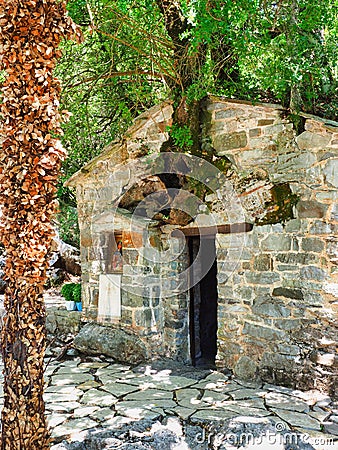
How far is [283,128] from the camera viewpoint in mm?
5242

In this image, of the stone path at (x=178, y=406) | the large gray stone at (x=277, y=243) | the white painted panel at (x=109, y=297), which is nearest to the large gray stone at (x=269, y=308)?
the large gray stone at (x=277, y=243)

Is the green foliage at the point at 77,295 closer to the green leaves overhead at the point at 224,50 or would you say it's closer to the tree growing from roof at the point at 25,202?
the green leaves overhead at the point at 224,50

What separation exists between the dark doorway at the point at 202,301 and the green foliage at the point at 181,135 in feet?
4.67

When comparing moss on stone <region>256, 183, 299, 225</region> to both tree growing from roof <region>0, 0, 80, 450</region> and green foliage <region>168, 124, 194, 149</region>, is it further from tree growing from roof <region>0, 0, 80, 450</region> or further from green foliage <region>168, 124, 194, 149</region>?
tree growing from roof <region>0, 0, 80, 450</region>

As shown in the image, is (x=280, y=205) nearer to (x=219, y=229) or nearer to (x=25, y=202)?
(x=219, y=229)

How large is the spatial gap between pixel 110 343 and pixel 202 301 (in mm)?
1794

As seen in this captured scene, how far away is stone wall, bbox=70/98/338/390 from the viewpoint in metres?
4.88

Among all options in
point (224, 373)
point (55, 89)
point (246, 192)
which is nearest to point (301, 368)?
point (224, 373)

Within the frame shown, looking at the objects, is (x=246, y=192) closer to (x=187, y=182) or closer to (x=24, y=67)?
(x=187, y=182)

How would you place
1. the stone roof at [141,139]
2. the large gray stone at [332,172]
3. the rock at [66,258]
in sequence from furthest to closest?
1. the rock at [66,258]
2. the stone roof at [141,139]
3. the large gray stone at [332,172]

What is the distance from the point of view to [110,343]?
652 centimetres

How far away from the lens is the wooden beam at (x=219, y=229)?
5547 mm

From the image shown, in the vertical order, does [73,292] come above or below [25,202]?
below

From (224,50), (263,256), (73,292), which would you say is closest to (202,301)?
(73,292)
